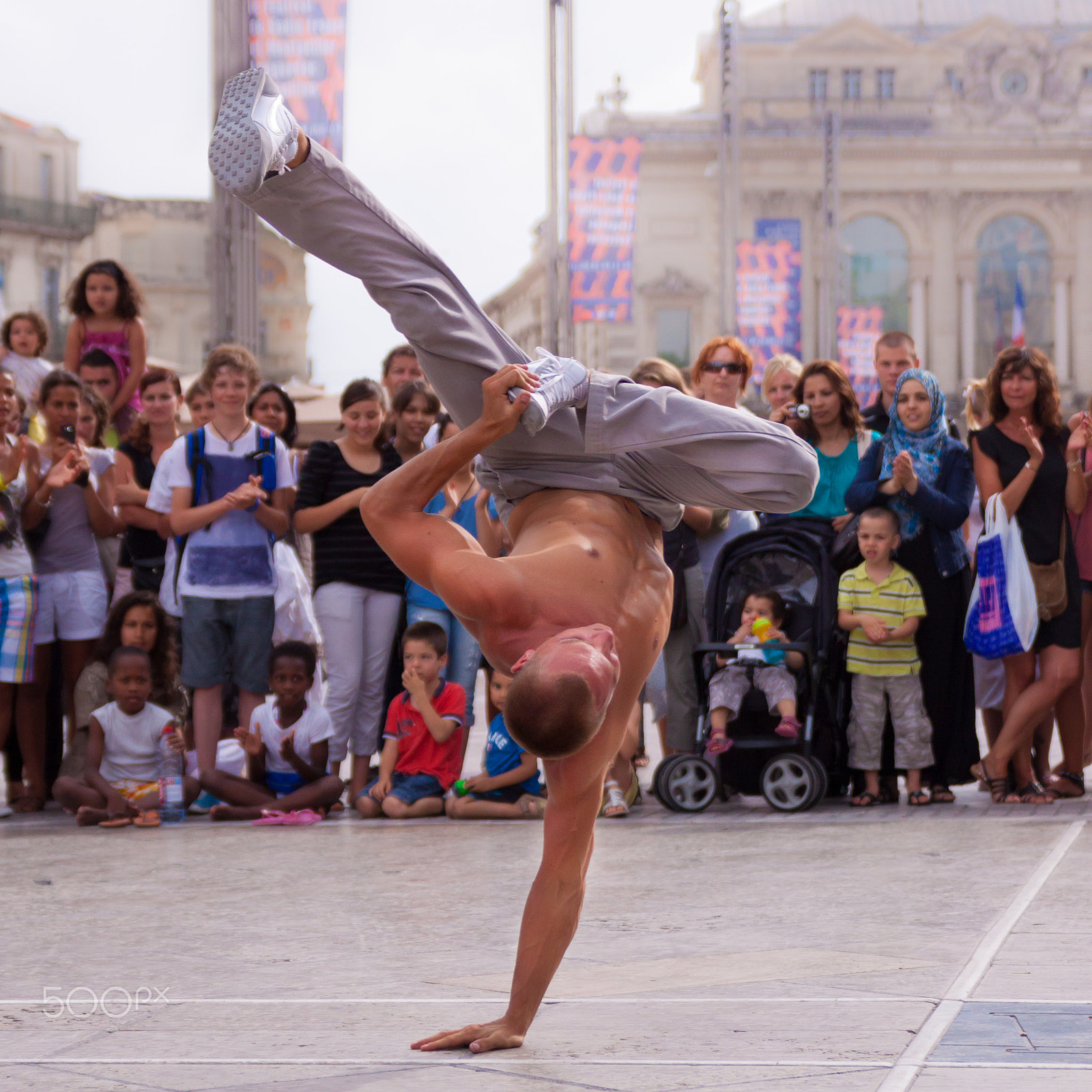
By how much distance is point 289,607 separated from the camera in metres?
8.43

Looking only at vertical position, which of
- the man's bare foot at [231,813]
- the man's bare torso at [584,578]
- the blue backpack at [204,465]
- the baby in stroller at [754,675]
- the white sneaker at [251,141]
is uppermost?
the white sneaker at [251,141]

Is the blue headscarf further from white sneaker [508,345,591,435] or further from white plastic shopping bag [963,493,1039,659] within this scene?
white sneaker [508,345,591,435]

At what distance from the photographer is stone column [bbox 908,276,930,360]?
58656mm

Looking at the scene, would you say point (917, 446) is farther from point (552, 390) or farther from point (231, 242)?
point (231, 242)

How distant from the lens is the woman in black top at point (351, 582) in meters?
8.03

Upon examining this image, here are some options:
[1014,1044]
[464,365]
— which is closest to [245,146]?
[464,365]

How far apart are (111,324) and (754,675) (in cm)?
425

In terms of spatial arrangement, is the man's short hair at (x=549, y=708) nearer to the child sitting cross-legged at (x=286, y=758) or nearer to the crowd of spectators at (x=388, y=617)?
the crowd of spectators at (x=388, y=617)

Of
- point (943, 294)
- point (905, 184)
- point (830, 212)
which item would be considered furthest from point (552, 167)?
point (905, 184)

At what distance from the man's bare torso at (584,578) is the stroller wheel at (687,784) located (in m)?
3.61

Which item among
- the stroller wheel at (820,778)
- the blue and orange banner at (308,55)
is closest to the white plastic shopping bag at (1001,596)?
the stroller wheel at (820,778)

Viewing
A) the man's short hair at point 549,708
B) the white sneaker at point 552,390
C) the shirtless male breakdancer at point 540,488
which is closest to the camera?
the man's short hair at point 549,708

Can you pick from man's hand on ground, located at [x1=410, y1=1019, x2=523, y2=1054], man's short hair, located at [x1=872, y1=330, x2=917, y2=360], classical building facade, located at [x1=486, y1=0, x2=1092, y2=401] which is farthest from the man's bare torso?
classical building facade, located at [x1=486, y1=0, x2=1092, y2=401]

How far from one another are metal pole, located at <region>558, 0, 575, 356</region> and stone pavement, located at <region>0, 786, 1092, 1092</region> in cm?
1908
